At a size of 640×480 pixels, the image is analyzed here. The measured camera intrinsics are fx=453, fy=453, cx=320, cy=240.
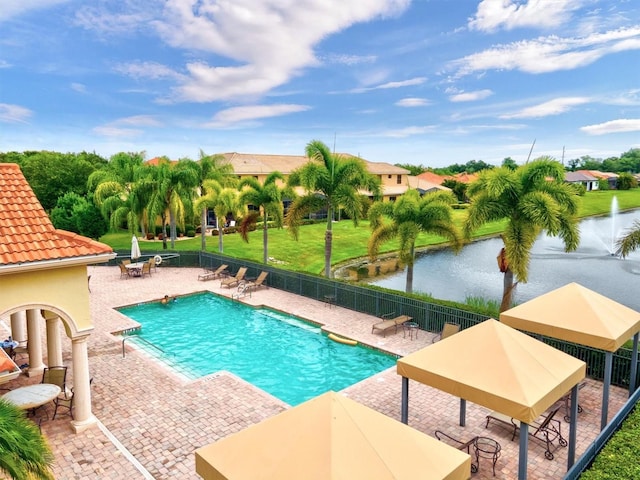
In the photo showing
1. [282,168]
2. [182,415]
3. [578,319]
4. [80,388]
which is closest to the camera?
[80,388]

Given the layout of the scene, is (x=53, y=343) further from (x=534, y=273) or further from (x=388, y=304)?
(x=534, y=273)

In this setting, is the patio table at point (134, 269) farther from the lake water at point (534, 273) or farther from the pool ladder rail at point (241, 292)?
the lake water at point (534, 273)

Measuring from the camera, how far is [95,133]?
7688 centimetres

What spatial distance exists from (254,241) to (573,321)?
32.4 m

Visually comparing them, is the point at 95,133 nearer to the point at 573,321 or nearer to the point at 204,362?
the point at 204,362

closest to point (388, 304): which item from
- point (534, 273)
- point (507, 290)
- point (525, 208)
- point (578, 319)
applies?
point (507, 290)

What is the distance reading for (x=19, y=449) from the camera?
449 cm

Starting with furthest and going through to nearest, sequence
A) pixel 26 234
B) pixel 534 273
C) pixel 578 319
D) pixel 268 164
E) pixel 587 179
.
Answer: pixel 587 179, pixel 268 164, pixel 534 273, pixel 578 319, pixel 26 234

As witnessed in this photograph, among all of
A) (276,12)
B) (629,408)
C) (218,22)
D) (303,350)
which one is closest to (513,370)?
(629,408)

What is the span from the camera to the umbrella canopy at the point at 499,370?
24.4 ft

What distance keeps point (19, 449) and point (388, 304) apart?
50.2ft

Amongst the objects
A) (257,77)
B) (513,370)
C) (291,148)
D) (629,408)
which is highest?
(257,77)

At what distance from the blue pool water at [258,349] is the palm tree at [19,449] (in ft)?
26.8

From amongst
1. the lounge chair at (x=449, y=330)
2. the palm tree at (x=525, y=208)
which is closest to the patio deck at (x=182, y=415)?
the lounge chair at (x=449, y=330)
